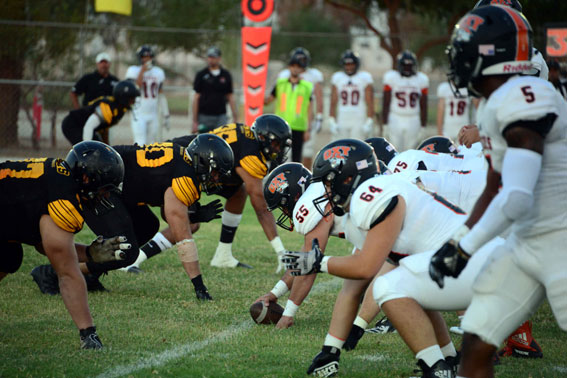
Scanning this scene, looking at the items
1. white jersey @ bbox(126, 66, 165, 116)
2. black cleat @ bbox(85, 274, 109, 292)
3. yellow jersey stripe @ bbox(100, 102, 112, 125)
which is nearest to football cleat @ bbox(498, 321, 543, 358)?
black cleat @ bbox(85, 274, 109, 292)

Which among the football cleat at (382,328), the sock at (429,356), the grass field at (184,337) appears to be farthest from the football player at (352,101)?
the sock at (429,356)

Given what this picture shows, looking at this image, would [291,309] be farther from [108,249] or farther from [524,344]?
[524,344]

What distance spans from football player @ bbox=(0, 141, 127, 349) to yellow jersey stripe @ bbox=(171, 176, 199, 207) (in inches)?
50.1

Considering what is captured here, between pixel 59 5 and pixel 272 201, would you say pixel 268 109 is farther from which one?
pixel 272 201

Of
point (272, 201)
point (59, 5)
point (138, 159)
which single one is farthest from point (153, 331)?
point (59, 5)

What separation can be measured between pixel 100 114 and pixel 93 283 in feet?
11.0

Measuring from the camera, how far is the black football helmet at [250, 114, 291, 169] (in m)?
6.52

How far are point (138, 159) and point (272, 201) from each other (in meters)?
1.30

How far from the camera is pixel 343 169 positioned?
390 centimetres

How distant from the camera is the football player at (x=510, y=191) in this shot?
2.90 metres

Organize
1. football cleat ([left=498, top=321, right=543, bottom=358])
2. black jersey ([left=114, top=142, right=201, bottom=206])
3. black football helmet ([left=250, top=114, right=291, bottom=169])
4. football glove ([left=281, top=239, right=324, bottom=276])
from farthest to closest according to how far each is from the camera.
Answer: black football helmet ([left=250, top=114, right=291, bottom=169]) < black jersey ([left=114, top=142, right=201, bottom=206]) < football cleat ([left=498, top=321, right=543, bottom=358]) < football glove ([left=281, top=239, right=324, bottom=276])

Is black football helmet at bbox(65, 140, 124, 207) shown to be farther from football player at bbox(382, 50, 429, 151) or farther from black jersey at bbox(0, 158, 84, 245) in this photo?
football player at bbox(382, 50, 429, 151)

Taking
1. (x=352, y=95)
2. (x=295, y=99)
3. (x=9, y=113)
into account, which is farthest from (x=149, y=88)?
(x=9, y=113)

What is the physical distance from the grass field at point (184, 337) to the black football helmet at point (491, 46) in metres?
1.78
